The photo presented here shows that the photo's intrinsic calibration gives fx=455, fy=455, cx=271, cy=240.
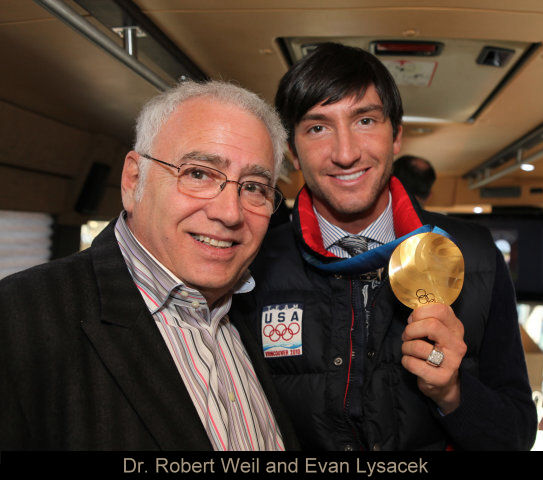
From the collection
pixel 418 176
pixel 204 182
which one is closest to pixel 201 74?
pixel 418 176

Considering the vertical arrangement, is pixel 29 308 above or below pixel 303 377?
above

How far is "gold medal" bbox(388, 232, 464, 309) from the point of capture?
1.21 m

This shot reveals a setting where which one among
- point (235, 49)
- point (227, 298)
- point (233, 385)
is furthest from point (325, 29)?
point (233, 385)

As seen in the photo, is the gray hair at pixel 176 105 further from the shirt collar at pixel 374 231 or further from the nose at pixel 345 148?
the shirt collar at pixel 374 231

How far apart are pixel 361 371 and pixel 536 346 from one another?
1.42 meters

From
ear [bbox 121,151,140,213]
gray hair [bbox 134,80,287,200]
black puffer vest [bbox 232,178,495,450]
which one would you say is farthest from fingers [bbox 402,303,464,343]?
ear [bbox 121,151,140,213]

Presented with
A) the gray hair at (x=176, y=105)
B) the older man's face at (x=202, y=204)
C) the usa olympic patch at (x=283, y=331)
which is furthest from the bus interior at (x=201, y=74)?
the usa olympic patch at (x=283, y=331)

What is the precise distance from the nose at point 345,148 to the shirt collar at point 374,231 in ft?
0.77

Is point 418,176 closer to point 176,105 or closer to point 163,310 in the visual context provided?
point 176,105

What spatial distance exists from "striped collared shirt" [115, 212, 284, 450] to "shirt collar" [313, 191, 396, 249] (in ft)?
1.66

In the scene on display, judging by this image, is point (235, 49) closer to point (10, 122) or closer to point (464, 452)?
point (10, 122)

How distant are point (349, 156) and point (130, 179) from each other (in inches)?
29.0

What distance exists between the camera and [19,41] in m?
2.97

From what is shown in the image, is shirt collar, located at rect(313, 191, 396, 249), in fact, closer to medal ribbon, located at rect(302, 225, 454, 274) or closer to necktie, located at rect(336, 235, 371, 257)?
necktie, located at rect(336, 235, 371, 257)
